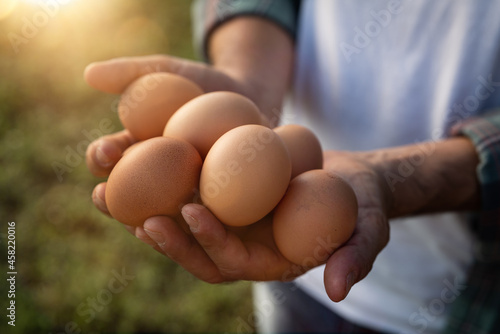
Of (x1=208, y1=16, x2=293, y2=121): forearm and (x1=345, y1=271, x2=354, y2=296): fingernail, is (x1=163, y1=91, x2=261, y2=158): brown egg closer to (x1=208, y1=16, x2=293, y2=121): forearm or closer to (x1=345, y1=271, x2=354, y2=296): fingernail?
(x1=208, y1=16, x2=293, y2=121): forearm

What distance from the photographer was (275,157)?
967 millimetres

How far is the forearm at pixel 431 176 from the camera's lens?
1.13 m

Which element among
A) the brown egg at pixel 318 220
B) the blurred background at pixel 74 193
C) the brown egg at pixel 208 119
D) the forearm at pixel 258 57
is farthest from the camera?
the blurred background at pixel 74 193

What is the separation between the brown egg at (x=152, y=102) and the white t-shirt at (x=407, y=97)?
0.55 meters

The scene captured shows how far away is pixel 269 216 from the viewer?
108 centimetres

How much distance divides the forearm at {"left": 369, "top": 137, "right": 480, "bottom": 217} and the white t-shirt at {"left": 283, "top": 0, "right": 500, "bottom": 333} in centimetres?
15

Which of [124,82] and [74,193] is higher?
[124,82]

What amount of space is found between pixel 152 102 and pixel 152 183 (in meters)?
0.31

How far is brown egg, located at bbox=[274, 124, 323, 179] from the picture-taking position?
1096mm

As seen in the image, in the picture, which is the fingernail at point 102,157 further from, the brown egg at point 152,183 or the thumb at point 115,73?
the thumb at point 115,73

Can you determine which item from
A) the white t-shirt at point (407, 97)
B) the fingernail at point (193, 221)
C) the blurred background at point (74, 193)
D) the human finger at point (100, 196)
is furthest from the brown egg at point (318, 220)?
the blurred background at point (74, 193)

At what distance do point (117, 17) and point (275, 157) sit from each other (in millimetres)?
3151

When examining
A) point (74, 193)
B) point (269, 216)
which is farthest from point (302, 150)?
point (74, 193)

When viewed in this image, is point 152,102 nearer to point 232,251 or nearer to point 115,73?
point 115,73
